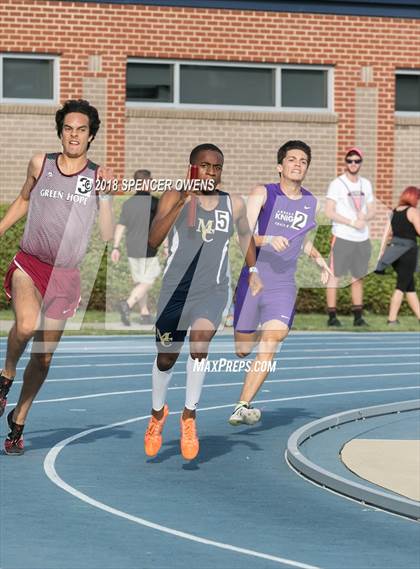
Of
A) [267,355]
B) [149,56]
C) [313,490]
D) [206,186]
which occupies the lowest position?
[313,490]

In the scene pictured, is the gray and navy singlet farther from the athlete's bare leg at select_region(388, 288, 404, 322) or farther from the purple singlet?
the athlete's bare leg at select_region(388, 288, 404, 322)

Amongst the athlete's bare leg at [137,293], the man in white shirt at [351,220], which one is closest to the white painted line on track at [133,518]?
the man in white shirt at [351,220]

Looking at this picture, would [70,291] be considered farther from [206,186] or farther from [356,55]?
[356,55]

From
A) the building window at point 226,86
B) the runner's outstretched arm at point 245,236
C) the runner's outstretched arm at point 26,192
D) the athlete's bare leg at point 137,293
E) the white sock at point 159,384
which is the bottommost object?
the white sock at point 159,384

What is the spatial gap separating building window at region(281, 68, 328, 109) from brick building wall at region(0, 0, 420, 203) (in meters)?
0.37

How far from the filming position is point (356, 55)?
30625 millimetres

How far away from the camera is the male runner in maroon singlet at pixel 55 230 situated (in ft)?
20.9

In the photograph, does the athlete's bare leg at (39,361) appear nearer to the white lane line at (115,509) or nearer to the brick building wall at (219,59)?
the white lane line at (115,509)

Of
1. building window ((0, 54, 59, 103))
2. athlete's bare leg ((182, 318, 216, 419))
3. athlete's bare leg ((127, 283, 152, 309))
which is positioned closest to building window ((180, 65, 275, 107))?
building window ((0, 54, 59, 103))

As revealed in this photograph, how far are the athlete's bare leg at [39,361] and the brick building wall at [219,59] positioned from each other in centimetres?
2090

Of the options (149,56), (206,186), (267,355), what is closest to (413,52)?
(149,56)

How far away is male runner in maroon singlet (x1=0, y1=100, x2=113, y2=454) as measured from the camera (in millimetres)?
6363

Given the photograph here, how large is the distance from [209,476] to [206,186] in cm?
754

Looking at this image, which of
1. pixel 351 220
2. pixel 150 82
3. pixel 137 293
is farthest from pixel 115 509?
pixel 150 82
